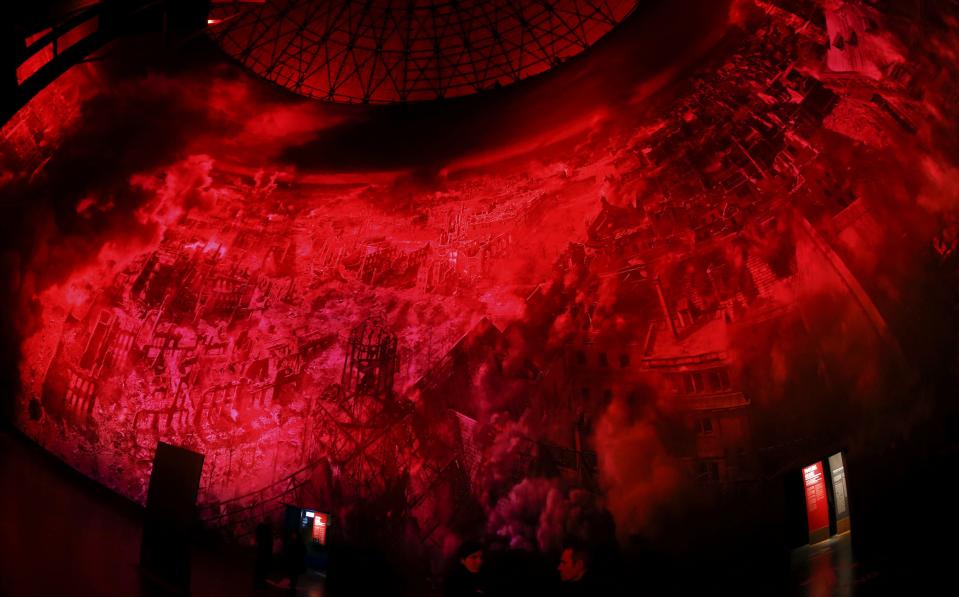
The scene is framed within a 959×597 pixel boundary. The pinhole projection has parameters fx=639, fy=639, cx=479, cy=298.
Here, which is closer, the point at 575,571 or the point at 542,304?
the point at 575,571

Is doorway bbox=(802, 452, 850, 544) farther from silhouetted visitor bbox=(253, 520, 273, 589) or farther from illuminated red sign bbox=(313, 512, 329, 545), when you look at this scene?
illuminated red sign bbox=(313, 512, 329, 545)

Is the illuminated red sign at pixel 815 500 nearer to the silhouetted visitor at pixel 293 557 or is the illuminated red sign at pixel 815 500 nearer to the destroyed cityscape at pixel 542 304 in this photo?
the destroyed cityscape at pixel 542 304

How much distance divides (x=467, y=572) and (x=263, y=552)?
4.29 meters

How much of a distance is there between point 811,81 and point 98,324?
55.6 feet

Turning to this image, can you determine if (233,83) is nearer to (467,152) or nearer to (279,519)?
(467,152)

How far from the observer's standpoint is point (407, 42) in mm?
14359

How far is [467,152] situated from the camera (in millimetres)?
15188

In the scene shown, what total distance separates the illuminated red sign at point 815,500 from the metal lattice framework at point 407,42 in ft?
31.1

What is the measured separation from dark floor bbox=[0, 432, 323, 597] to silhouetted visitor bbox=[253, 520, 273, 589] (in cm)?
22

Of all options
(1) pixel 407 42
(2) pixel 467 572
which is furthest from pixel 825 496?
(1) pixel 407 42

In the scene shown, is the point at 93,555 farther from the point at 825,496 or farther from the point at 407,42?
the point at 825,496

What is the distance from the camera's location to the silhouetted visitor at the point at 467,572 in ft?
42.4

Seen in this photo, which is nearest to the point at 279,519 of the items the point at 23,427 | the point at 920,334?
the point at 23,427

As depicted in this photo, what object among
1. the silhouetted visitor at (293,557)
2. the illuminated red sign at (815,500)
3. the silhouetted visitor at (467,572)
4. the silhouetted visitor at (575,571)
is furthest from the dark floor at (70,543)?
the illuminated red sign at (815,500)
